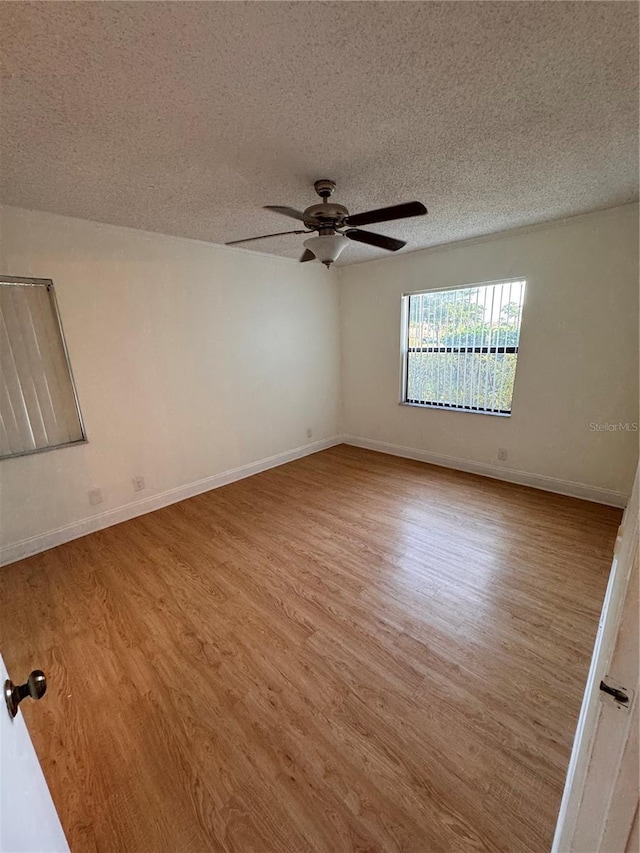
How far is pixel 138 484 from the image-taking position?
10.3 ft

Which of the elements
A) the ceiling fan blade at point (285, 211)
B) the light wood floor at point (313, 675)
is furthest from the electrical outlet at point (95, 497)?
the ceiling fan blade at point (285, 211)

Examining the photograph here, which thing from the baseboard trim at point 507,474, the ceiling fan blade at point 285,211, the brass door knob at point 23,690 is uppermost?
the ceiling fan blade at point 285,211

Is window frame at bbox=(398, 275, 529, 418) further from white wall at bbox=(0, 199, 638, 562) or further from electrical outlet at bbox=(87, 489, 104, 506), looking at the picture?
electrical outlet at bbox=(87, 489, 104, 506)

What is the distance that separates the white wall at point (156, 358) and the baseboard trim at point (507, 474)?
4.16 ft

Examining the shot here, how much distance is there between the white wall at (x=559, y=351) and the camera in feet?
9.11

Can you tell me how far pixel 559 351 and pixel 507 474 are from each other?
130 centimetres

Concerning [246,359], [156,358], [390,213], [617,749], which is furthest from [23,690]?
[246,359]

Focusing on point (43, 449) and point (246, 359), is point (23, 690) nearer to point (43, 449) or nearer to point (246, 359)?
point (43, 449)

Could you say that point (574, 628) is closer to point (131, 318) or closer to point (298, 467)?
point (298, 467)

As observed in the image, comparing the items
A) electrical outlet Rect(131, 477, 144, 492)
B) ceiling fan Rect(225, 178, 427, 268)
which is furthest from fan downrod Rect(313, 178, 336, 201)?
electrical outlet Rect(131, 477, 144, 492)

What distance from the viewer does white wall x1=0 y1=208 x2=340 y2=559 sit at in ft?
8.39

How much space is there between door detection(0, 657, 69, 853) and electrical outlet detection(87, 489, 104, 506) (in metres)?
2.46

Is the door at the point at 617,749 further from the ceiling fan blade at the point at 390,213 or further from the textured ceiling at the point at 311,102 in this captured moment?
the ceiling fan blade at the point at 390,213

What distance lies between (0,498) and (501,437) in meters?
4.35
